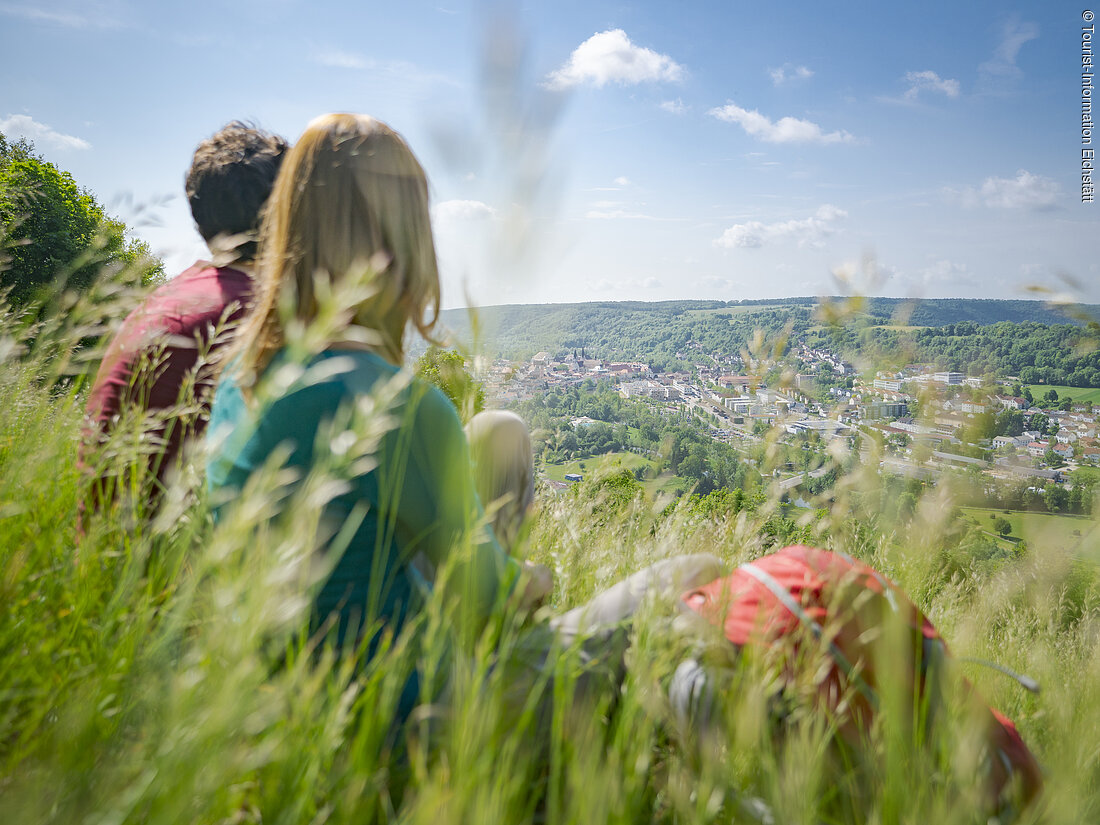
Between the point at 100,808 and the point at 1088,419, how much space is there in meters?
2.14

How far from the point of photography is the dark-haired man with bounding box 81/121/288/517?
1.26 meters

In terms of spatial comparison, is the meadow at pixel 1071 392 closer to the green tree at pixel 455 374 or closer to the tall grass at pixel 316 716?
the tall grass at pixel 316 716

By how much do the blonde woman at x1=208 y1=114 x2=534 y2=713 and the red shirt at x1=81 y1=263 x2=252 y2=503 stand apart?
0.31 metres

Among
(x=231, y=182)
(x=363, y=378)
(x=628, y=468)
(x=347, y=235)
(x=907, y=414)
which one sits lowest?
(x=628, y=468)

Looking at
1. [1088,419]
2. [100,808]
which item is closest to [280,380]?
[100,808]

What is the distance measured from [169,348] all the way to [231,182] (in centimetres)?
72

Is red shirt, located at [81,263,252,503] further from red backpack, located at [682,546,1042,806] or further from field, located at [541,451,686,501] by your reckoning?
red backpack, located at [682,546,1042,806]

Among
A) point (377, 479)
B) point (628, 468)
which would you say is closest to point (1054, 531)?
point (628, 468)

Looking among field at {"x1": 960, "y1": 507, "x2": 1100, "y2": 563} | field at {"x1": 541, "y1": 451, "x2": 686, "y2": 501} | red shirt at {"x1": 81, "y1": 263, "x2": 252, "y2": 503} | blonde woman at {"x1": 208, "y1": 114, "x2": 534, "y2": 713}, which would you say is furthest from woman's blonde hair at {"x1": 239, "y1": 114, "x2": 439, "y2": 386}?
field at {"x1": 960, "y1": 507, "x2": 1100, "y2": 563}

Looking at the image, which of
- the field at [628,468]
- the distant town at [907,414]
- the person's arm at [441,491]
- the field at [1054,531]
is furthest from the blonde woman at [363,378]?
the field at [1054,531]

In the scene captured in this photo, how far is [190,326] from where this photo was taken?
1776 mm

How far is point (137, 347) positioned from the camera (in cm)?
160

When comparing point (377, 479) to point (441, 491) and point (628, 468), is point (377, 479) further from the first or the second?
point (628, 468)

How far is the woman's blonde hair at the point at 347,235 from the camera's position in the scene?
1.30 meters
